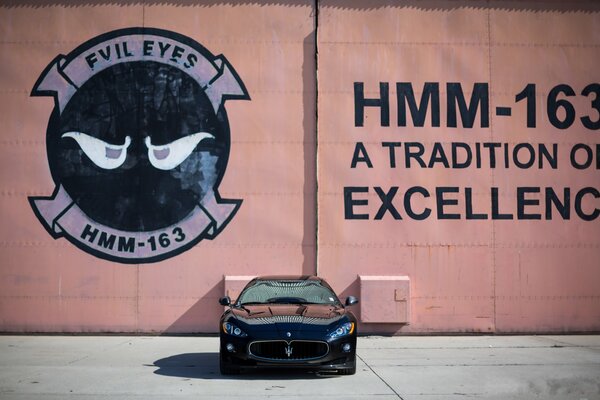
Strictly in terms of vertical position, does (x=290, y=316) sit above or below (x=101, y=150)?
below

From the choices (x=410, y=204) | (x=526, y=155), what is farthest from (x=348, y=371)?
(x=526, y=155)

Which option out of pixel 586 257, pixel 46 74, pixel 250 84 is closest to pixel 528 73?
pixel 586 257

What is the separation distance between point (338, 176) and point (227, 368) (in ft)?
20.8

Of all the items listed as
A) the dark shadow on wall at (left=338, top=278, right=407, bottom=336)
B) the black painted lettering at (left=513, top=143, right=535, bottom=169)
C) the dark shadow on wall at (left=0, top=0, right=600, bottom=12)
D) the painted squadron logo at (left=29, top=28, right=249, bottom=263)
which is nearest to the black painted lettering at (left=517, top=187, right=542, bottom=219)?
the black painted lettering at (left=513, top=143, right=535, bottom=169)

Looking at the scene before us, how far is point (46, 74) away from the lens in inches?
624

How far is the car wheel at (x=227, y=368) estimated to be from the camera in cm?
1027

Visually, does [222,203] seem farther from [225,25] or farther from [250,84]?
[225,25]

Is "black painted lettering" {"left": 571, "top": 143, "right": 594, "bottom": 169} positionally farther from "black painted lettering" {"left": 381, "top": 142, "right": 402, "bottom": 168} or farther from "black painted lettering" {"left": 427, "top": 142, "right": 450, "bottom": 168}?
"black painted lettering" {"left": 381, "top": 142, "right": 402, "bottom": 168}

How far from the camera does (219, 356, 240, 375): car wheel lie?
10266 mm

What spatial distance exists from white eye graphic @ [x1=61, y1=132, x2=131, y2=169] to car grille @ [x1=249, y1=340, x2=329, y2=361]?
23.0 ft

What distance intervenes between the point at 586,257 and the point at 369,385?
809 cm

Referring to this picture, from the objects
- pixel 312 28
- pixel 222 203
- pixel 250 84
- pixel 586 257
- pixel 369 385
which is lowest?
pixel 369 385

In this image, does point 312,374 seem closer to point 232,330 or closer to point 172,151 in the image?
point 232,330

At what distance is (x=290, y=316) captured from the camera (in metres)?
10.5
